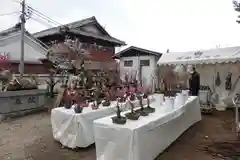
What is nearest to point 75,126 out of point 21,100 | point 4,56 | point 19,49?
point 21,100

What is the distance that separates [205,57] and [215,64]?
441mm

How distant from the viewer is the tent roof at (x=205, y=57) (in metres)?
6.88

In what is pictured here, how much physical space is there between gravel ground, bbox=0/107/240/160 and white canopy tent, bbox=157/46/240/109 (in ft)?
8.08

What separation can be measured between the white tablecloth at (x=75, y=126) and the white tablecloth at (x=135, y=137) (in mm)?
627

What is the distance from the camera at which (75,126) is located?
3.41 metres

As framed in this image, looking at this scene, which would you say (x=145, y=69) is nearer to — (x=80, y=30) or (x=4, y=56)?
(x=80, y=30)

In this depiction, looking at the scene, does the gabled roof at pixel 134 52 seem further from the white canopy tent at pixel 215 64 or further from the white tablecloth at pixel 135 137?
the white tablecloth at pixel 135 137

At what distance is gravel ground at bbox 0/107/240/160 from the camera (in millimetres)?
3301

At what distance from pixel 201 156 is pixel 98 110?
1819 millimetres

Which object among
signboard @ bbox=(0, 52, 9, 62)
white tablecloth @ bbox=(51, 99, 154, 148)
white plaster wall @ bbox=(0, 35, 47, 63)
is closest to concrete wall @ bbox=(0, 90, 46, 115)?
white tablecloth @ bbox=(51, 99, 154, 148)

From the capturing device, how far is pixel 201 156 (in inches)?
130

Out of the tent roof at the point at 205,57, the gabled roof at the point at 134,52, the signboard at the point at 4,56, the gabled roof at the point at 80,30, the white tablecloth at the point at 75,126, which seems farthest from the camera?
the gabled roof at the point at 80,30

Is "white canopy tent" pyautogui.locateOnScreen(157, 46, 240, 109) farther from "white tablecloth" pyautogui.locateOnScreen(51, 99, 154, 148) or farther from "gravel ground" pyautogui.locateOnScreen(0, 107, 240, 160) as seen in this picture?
"white tablecloth" pyautogui.locateOnScreen(51, 99, 154, 148)

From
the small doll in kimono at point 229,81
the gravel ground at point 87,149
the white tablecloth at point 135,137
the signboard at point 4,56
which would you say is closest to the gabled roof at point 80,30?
the signboard at point 4,56
